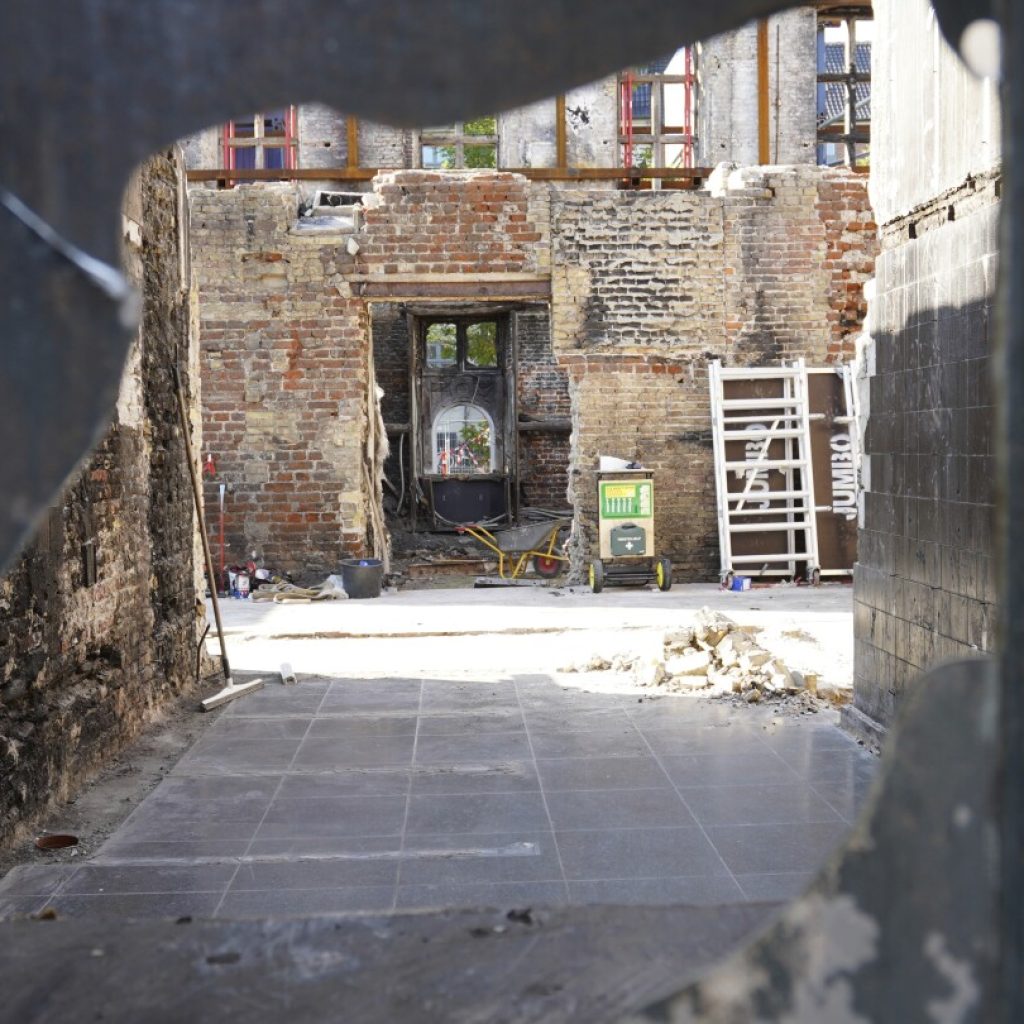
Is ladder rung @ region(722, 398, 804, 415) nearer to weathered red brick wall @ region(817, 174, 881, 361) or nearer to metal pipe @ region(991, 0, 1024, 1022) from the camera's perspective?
weathered red brick wall @ region(817, 174, 881, 361)

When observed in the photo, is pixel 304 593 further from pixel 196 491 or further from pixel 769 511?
pixel 769 511

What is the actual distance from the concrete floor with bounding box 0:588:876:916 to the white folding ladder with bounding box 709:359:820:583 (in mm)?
4047

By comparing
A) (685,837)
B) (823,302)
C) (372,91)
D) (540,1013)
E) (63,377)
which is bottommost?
(685,837)

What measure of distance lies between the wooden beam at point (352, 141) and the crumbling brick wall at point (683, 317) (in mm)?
6100

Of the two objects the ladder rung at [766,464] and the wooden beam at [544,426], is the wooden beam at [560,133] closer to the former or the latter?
the wooden beam at [544,426]

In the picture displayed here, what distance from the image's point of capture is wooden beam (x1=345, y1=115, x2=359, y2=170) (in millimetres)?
16859

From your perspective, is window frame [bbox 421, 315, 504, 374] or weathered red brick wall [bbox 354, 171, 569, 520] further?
window frame [bbox 421, 315, 504, 374]

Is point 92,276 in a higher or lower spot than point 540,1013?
higher

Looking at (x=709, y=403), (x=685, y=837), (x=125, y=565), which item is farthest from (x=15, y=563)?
(x=709, y=403)

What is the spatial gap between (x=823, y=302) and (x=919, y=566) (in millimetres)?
7433

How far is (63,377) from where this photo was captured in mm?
859

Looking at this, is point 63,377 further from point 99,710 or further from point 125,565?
point 125,565

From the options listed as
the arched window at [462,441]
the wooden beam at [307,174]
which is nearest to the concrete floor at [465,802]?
Answer: the wooden beam at [307,174]

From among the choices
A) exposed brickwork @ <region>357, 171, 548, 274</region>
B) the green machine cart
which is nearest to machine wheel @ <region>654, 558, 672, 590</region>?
the green machine cart
